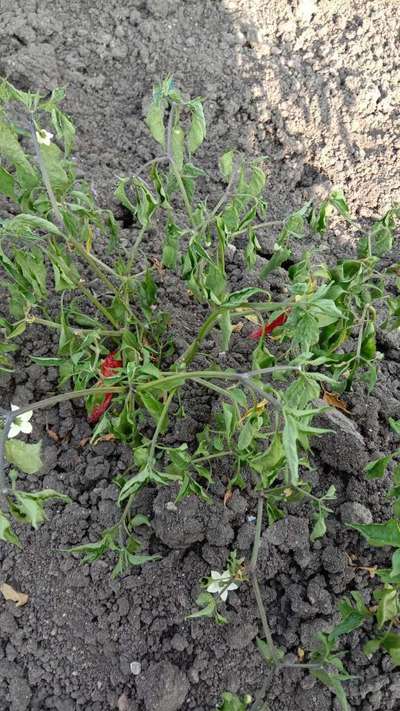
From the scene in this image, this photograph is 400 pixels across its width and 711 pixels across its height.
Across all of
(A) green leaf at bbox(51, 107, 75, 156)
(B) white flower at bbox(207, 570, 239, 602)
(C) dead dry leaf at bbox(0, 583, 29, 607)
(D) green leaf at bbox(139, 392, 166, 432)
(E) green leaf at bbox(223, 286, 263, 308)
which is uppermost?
(A) green leaf at bbox(51, 107, 75, 156)

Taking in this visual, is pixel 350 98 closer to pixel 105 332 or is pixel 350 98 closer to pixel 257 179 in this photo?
pixel 257 179

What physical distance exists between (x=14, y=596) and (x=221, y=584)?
0.50 metres

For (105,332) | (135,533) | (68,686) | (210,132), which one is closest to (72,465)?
(135,533)

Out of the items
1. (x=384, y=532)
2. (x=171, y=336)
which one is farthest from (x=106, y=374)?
(x=384, y=532)

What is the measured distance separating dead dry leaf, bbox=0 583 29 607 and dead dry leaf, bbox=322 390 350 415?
853 mm

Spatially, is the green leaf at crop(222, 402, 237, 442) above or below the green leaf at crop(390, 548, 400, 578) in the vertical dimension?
above

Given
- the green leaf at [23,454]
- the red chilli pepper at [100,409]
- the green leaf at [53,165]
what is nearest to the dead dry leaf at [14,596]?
the red chilli pepper at [100,409]

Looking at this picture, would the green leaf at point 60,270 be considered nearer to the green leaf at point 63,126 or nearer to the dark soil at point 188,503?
the green leaf at point 63,126

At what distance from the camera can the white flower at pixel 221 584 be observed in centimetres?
144

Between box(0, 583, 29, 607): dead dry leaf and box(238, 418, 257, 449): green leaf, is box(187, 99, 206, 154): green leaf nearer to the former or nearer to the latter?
box(238, 418, 257, 449): green leaf

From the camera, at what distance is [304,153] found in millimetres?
2285

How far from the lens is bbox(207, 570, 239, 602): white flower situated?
1.44m

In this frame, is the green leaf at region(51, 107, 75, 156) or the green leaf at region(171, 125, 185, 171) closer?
the green leaf at region(51, 107, 75, 156)

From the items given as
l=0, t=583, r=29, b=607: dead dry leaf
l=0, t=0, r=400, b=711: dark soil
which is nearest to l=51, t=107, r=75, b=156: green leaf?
l=0, t=0, r=400, b=711: dark soil
